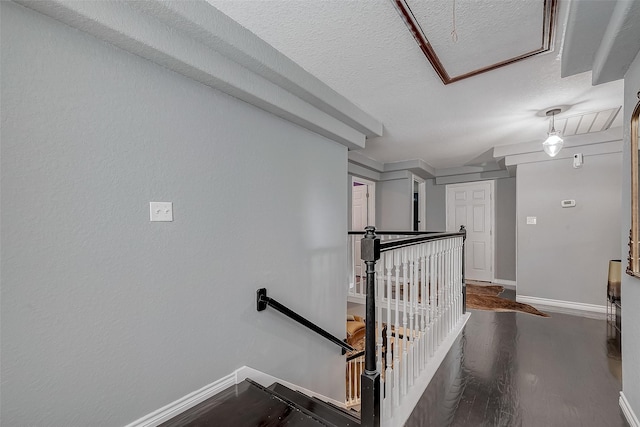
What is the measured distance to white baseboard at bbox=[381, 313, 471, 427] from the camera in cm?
167

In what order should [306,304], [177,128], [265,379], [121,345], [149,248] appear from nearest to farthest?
[121,345] → [149,248] → [177,128] → [265,379] → [306,304]

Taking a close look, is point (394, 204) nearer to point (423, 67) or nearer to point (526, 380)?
point (423, 67)

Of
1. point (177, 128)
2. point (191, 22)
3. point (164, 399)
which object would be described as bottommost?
point (164, 399)

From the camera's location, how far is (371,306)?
1553 mm

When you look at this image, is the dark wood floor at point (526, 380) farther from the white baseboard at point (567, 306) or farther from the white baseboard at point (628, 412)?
the white baseboard at point (567, 306)

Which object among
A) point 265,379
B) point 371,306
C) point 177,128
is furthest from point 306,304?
point 177,128

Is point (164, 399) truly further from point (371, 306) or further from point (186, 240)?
point (371, 306)

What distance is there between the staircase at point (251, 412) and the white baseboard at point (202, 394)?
0.09 feet

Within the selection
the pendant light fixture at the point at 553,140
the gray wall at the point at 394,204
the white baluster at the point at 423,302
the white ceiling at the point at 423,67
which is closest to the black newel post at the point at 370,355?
the white baluster at the point at 423,302

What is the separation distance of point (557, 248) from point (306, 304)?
12.7 feet

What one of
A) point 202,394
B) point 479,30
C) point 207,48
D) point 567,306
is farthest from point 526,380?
point 207,48

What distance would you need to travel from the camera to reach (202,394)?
179 centimetres

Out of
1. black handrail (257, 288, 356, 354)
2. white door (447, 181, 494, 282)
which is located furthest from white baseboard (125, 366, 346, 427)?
white door (447, 181, 494, 282)

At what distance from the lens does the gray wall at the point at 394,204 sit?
5.76m
